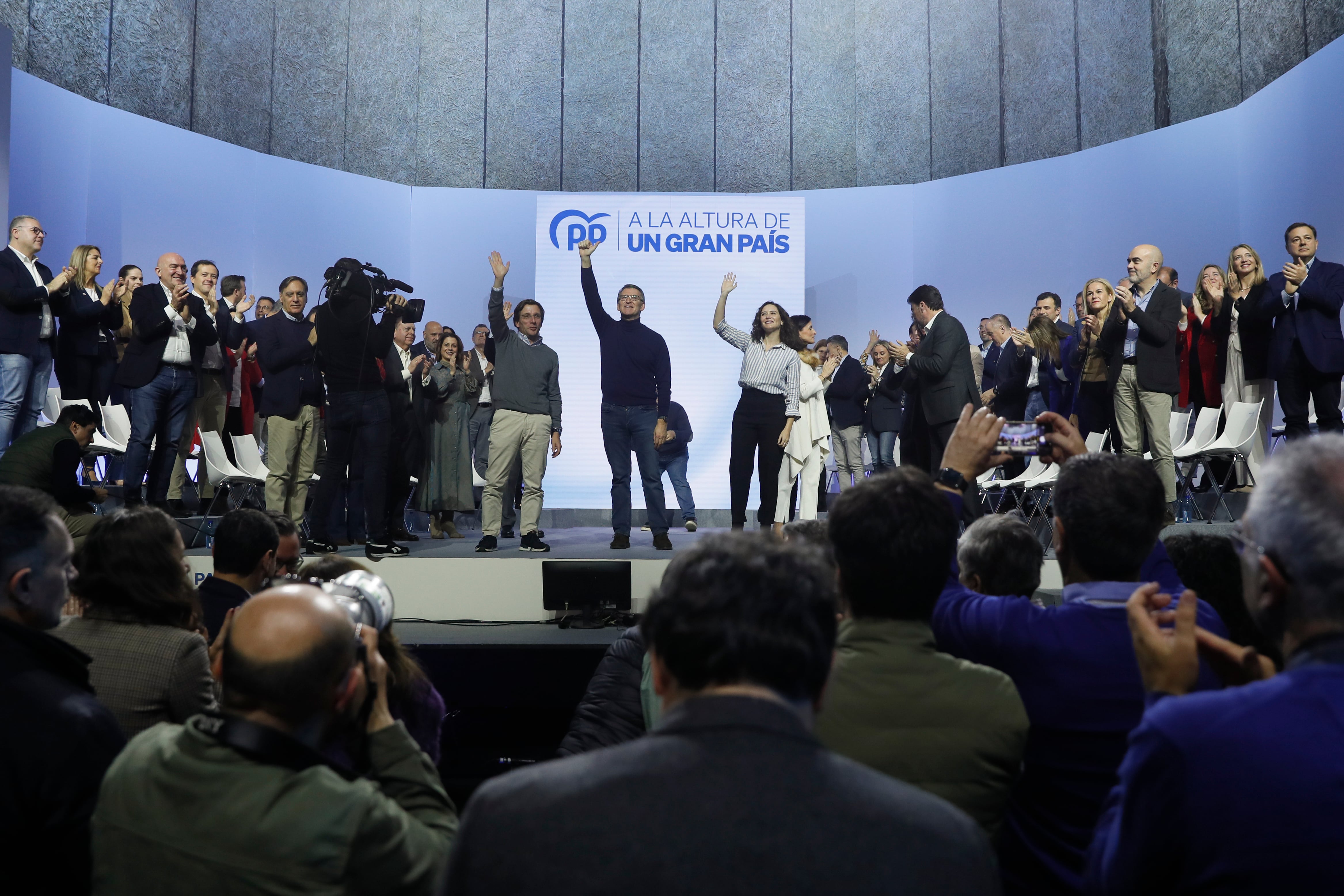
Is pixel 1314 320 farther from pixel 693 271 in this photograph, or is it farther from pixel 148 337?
pixel 148 337

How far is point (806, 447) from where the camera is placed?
6578 mm

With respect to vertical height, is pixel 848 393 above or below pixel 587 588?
above

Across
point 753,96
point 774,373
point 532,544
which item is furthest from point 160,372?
point 753,96

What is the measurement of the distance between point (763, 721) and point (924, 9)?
1138 cm

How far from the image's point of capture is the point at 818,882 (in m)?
0.72

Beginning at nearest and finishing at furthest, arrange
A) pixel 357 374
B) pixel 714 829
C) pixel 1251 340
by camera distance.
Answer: pixel 714 829 < pixel 357 374 < pixel 1251 340

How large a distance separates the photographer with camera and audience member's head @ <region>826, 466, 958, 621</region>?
4.03 meters

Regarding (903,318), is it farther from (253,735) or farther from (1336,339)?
(253,735)

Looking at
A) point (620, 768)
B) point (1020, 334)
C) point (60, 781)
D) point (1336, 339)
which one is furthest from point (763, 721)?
point (1020, 334)

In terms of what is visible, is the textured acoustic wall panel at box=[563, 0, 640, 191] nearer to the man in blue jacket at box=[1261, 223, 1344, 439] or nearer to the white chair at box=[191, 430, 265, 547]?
the white chair at box=[191, 430, 265, 547]

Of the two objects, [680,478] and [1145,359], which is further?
[680,478]

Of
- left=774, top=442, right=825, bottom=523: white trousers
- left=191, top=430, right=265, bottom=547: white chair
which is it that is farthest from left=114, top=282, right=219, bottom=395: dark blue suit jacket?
left=774, top=442, right=825, bottom=523: white trousers

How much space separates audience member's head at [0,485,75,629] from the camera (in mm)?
1599

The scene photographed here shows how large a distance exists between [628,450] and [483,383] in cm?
208
